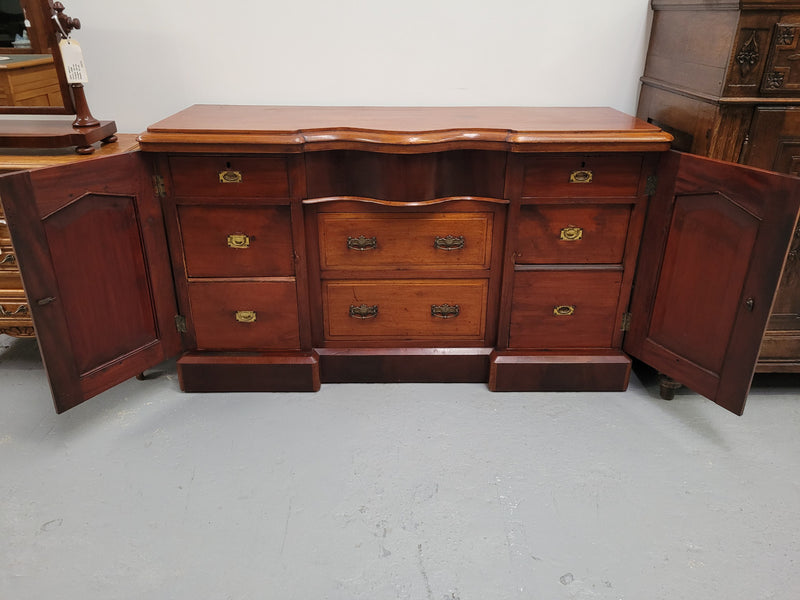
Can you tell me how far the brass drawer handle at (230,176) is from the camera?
1.88 meters

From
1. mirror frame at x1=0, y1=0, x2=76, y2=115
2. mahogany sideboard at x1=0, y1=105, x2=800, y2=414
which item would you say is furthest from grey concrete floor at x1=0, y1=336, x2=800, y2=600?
mirror frame at x1=0, y1=0, x2=76, y2=115

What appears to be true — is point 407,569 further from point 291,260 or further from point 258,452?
point 291,260

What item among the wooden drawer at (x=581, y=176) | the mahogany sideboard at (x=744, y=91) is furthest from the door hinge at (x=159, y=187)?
the mahogany sideboard at (x=744, y=91)

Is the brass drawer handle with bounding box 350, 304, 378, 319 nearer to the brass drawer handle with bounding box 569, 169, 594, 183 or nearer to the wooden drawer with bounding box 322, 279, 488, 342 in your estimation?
the wooden drawer with bounding box 322, 279, 488, 342

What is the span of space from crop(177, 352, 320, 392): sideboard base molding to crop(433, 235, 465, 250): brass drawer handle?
64 centimetres

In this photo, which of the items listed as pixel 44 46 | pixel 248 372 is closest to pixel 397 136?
pixel 248 372

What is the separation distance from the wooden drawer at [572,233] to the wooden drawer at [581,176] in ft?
0.16

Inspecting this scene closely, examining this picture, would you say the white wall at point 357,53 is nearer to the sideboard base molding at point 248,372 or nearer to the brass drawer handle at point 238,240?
the brass drawer handle at point 238,240

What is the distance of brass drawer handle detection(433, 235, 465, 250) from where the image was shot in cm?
200

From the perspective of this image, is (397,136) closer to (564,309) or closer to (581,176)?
(581,176)

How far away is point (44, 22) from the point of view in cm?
193

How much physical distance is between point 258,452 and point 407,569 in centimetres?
66

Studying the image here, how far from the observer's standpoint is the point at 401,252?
2.02 m

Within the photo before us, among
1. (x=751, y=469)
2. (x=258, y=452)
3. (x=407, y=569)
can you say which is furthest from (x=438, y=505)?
(x=751, y=469)
